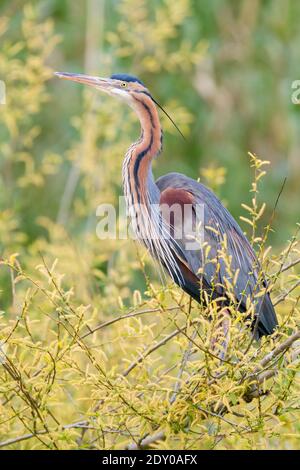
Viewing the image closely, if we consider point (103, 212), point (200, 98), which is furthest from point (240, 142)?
point (103, 212)

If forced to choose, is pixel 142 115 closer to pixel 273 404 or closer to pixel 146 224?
pixel 146 224

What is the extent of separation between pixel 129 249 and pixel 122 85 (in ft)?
5.62

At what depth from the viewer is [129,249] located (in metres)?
5.38

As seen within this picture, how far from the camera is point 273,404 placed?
9.13ft

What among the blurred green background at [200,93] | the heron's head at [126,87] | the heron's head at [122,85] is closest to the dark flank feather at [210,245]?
the heron's head at [126,87]

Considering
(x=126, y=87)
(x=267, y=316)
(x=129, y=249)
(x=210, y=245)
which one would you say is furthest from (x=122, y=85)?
(x=129, y=249)

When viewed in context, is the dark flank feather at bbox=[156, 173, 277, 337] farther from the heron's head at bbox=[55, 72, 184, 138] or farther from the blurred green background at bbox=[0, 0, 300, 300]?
the blurred green background at bbox=[0, 0, 300, 300]

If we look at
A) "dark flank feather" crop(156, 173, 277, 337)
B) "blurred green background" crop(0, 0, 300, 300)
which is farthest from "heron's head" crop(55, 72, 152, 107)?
"blurred green background" crop(0, 0, 300, 300)

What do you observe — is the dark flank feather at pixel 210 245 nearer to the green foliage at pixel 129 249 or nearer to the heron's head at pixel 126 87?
the green foliage at pixel 129 249

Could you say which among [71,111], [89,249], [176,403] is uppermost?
[71,111]

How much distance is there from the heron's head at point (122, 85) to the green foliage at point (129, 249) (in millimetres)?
444

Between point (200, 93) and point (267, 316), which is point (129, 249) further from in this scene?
point (200, 93)

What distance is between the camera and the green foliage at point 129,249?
2791 mm

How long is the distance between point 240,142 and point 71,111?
2102 mm
